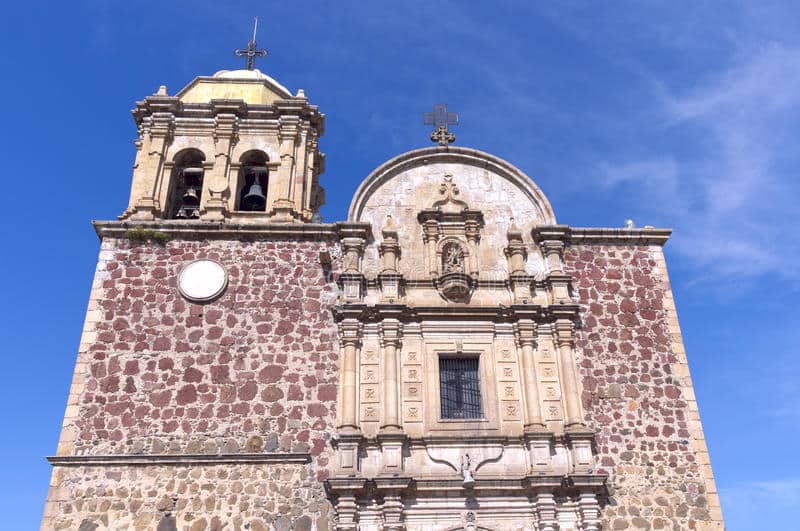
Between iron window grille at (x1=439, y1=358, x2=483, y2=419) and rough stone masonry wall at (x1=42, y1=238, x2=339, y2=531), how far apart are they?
6.24 ft

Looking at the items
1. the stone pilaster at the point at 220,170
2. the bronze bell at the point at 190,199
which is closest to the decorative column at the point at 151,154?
the bronze bell at the point at 190,199

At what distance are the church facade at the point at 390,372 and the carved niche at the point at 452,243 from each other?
0.04 metres

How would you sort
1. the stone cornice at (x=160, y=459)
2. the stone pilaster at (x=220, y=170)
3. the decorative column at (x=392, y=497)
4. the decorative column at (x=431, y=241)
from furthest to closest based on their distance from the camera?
the stone pilaster at (x=220, y=170)
the decorative column at (x=431, y=241)
the stone cornice at (x=160, y=459)
the decorative column at (x=392, y=497)

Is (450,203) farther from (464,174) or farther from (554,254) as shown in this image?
(554,254)

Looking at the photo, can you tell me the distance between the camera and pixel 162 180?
1534cm

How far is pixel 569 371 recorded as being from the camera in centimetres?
1238

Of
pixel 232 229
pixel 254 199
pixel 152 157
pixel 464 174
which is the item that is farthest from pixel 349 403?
pixel 152 157

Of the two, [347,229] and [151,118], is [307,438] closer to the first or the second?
[347,229]

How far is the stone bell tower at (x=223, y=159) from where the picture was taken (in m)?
15.1

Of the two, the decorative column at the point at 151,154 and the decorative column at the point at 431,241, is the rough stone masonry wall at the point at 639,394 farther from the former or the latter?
the decorative column at the point at 151,154

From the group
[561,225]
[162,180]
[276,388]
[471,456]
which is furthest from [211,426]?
[561,225]

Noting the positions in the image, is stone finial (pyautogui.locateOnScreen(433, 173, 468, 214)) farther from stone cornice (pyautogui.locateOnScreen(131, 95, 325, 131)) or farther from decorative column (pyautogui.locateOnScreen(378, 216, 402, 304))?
stone cornice (pyautogui.locateOnScreen(131, 95, 325, 131))

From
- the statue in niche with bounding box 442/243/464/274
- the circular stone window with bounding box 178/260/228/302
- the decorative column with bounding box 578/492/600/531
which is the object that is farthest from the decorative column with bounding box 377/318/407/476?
the circular stone window with bounding box 178/260/228/302

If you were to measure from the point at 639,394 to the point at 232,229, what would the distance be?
796 cm
